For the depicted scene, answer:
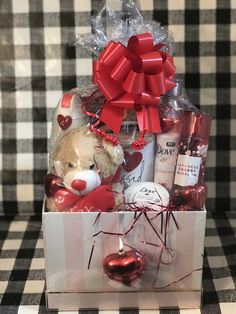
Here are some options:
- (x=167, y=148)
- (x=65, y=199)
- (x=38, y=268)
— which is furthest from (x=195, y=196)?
(x=38, y=268)

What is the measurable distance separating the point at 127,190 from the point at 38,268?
0.26 meters

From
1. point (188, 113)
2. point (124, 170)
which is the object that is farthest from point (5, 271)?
point (188, 113)

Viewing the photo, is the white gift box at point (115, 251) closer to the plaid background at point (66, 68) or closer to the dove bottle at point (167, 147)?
the dove bottle at point (167, 147)

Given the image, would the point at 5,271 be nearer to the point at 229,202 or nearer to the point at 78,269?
the point at 78,269

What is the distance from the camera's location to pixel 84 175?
34.7 inches

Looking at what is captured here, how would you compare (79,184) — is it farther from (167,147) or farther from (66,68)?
(66,68)

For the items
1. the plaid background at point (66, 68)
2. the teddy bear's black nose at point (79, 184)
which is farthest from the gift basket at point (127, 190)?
the plaid background at point (66, 68)

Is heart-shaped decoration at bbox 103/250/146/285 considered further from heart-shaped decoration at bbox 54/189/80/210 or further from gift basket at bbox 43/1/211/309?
heart-shaped decoration at bbox 54/189/80/210

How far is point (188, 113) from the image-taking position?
0.97 meters

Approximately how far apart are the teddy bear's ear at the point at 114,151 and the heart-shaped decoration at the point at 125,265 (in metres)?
0.15

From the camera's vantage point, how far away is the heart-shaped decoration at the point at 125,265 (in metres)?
0.87

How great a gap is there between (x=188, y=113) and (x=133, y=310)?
1.13ft

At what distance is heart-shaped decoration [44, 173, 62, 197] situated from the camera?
2.98 ft

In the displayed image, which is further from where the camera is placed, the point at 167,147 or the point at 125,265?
the point at 167,147
